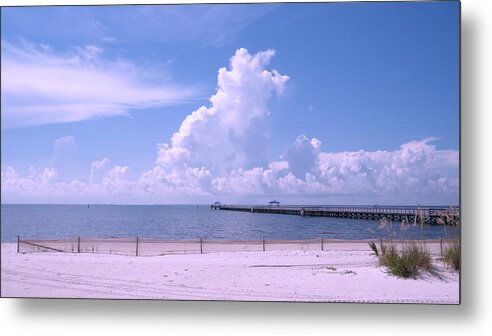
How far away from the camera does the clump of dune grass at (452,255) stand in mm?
4332

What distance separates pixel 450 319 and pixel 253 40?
3067 millimetres

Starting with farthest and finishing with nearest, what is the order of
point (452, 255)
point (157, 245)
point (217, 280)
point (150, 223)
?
point (150, 223)
point (157, 245)
point (217, 280)
point (452, 255)

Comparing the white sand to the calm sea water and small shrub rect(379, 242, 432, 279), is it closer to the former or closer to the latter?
small shrub rect(379, 242, 432, 279)

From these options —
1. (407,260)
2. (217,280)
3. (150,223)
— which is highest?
(150,223)

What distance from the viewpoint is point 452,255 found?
4410mm

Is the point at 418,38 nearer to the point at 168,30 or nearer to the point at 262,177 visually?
the point at 262,177

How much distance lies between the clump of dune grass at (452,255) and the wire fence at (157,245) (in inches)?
83.4

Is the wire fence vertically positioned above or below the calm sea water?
below

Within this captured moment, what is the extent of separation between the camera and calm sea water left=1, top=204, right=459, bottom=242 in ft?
16.2

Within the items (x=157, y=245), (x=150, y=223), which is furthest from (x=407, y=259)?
(x=150, y=223)

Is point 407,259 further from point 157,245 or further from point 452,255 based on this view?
point 157,245

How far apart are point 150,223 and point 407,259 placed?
446cm

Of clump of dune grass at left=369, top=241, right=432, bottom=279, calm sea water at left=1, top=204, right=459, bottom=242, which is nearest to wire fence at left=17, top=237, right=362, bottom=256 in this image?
calm sea water at left=1, top=204, right=459, bottom=242

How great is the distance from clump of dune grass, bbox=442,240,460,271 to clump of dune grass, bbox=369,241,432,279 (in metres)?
→ 0.17
